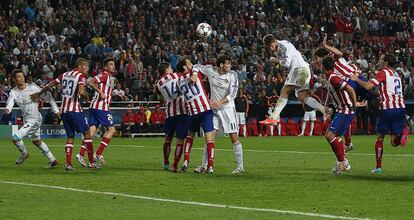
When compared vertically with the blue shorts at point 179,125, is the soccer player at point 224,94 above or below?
above

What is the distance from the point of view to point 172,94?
21.2m

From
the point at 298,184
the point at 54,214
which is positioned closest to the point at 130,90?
the point at 298,184

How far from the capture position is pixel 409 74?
47000mm

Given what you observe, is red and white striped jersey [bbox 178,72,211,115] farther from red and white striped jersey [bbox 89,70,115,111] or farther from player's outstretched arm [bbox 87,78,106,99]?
red and white striped jersey [bbox 89,70,115,111]

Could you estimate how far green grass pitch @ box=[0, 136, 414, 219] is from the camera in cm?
1355

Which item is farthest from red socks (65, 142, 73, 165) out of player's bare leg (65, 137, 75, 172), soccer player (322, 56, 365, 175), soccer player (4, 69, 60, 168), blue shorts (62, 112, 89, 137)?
soccer player (322, 56, 365, 175)

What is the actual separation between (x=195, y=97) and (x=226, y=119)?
0.82 m

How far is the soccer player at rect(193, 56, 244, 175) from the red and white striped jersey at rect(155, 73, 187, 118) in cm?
76

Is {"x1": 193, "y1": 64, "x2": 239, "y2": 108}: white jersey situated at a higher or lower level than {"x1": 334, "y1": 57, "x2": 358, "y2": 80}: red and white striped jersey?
lower

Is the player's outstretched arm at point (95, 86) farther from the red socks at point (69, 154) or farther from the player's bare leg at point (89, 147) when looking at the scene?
the red socks at point (69, 154)

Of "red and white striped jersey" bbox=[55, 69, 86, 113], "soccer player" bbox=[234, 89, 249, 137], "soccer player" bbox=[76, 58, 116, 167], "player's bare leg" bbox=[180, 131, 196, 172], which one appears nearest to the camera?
"player's bare leg" bbox=[180, 131, 196, 172]

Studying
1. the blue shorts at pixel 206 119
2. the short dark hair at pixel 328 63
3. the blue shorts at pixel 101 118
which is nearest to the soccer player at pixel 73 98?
the blue shorts at pixel 101 118

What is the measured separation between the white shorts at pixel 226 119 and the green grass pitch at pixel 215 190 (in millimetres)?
956

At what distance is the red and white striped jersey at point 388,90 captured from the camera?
19.6 metres
